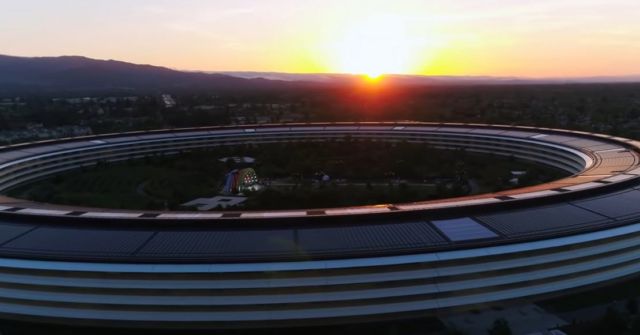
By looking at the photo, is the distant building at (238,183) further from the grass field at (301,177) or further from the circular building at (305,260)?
the circular building at (305,260)

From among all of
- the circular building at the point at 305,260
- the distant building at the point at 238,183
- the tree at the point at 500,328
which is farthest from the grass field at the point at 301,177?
the tree at the point at 500,328

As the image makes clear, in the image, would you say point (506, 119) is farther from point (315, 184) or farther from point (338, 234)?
point (338, 234)

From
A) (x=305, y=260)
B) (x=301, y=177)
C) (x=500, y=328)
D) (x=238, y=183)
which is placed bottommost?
(x=301, y=177)

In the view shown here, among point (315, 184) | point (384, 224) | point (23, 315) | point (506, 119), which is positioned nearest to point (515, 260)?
point (384, 224)

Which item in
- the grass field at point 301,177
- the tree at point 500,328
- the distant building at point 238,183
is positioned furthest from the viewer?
the distant building at point 238,183

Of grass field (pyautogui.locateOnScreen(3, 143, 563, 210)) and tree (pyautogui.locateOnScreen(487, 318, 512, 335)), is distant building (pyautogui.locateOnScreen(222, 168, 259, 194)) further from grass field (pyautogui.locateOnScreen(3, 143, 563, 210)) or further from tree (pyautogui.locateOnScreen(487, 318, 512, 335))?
tree (pyautogui.locateOnScreen(487, 318, 512, 335))

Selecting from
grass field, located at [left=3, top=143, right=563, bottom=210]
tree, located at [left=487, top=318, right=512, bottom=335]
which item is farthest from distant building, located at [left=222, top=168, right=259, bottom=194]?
tree, located at [left=487, top=318, right=512, bottom=335]

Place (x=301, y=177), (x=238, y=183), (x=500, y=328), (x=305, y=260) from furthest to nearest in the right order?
1. (x=301, y=177)
2. (x=238, y=183)
3. (x=305, y=260)
4. (x=500, y=328)

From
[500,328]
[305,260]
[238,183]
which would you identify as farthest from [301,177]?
[500,328]

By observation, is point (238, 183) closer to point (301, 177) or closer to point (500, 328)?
point (301, 177)
